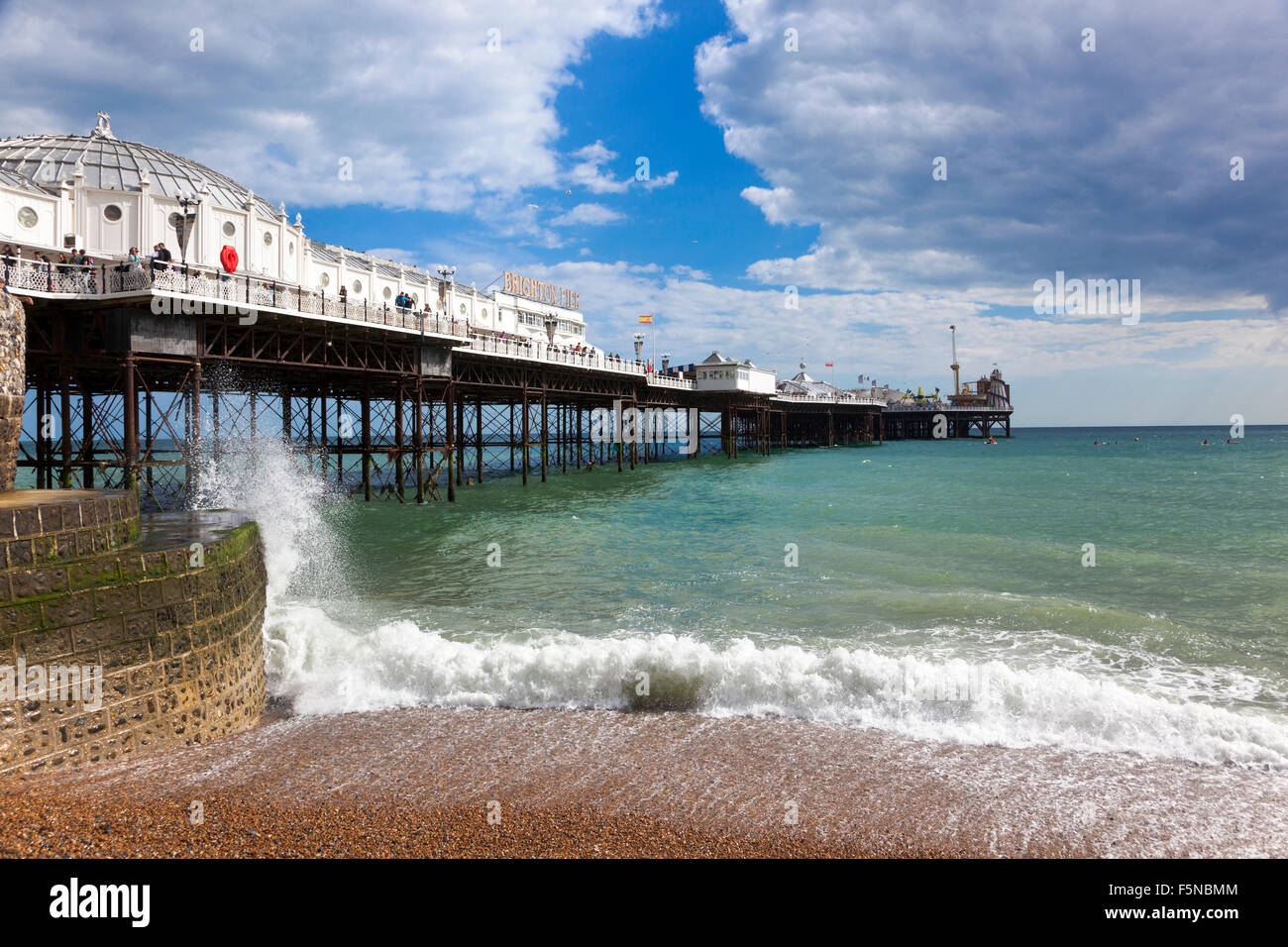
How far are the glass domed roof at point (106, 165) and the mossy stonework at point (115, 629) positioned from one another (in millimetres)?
27743

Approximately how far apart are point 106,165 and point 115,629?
3173 cm

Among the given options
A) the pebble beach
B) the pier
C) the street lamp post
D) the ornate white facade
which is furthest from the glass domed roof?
the pebble beach

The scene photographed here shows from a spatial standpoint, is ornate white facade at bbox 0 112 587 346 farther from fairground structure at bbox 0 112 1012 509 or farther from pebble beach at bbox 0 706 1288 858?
pebble beach at bbox 0 706 1288 858

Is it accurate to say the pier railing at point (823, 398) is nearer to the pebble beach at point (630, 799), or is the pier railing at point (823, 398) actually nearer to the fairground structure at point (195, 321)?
the fairground structure at point (195, 321)

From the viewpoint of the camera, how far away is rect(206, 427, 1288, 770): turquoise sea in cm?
884

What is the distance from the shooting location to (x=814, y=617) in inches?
510

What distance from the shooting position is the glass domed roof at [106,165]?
28141 millimetres

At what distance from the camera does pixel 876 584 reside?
15.9 m

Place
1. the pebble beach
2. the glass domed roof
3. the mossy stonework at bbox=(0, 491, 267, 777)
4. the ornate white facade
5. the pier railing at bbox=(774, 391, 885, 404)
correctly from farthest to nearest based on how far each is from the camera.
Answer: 1. the pier railing at bbox=(774, 391, 885, 404)
2. the glass domed roof
3. the ornate white facade
4. the mossy stonework at bbox=(0, 491, 267, 777)
5. the pebble beach

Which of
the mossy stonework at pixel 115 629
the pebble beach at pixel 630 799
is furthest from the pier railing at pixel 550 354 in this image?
the pebble beach at pixel 630 799

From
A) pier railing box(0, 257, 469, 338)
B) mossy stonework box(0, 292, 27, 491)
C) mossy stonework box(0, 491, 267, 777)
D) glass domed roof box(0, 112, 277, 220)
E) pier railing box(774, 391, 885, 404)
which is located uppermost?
glass domed roof box(0, 112, 277, 220)

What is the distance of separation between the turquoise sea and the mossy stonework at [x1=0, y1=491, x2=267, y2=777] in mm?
1575
